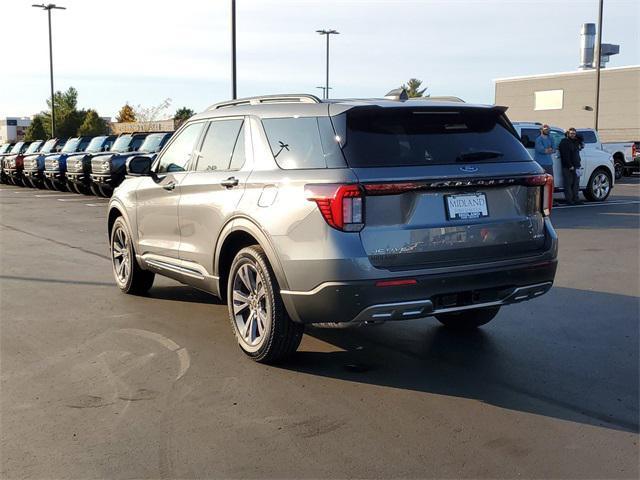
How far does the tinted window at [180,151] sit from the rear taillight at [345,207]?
2.25m

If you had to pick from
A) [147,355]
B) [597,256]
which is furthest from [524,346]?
[597,256]

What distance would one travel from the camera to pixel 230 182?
5613mm

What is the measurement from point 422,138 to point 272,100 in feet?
4.83

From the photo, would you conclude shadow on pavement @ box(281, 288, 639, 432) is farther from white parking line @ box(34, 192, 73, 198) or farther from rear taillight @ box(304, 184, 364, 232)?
white parking line @ box(34, 192, 73, 198)

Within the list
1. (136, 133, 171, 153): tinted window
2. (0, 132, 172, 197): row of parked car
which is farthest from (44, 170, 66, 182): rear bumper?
(136, 133, 171, 153): tinted window

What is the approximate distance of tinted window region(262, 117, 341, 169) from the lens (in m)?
4.88

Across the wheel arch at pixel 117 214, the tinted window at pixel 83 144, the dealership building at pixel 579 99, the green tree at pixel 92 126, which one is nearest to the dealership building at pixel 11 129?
the green tree at pixel 92 126

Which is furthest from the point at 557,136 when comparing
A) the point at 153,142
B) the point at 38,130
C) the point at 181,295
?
the point at 38,130

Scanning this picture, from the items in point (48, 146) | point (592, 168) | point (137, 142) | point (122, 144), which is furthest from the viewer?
point (48, 146)

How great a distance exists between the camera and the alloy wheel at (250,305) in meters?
5.32

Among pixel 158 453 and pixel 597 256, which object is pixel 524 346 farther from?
pixel 597 256

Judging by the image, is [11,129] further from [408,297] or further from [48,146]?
[408,297]

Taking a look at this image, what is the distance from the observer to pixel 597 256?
10156mm

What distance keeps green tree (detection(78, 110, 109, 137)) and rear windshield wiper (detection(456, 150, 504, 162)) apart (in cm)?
6683
